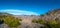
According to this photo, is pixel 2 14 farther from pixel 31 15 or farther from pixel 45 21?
pixel 45 21

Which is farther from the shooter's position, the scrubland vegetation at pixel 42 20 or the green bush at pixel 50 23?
the scrubland vegetation at pixel 42 20

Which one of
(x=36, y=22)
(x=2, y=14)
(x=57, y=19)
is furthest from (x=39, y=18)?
(x=2, y=14)

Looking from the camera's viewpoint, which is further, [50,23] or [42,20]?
[42,20]

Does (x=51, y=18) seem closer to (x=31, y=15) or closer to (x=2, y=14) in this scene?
(x=31, y=15)

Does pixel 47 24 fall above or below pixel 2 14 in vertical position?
below

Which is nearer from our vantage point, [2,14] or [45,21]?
[45,21]

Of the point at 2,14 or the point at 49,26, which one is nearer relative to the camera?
the point at 49,26

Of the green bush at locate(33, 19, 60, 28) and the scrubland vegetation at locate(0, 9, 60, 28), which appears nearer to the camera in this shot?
the green bush at locate(33, 19, 60, 28)

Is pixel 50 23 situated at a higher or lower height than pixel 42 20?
lower

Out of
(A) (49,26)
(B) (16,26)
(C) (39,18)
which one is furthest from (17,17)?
(A) (49,26)
